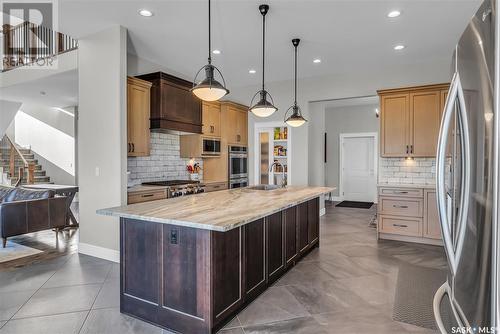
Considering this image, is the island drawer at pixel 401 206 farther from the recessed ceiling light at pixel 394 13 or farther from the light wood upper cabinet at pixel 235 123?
the light wood upper cabinet at pixel 235 123

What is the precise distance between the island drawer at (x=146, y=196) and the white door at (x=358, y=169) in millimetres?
6312

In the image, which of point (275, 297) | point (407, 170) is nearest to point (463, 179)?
point (275, 297)

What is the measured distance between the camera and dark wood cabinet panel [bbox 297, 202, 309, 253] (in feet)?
12.1

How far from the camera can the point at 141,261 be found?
2383 millimetres

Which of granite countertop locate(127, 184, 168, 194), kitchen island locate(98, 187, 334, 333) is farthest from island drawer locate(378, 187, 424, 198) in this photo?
granite countertop locate(127, 184, 168, 194)

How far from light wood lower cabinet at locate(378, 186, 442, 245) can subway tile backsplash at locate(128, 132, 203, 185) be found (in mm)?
3586

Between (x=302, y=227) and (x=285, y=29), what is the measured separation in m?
2.53

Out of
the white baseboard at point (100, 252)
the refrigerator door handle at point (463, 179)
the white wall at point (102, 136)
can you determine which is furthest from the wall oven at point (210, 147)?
the refrigerator door handle at point (463, 179)

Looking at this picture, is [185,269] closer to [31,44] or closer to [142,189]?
[142,189]

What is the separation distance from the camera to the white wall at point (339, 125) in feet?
28.6

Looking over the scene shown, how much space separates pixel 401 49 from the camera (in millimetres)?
4512

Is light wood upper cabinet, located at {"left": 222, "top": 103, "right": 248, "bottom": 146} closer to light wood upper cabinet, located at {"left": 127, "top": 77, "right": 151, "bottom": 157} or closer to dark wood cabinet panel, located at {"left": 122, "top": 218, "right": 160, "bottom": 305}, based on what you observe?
light wood upper cabinet, located at {"left": 127, "top": 77, "right": 151, "bottom": 157}

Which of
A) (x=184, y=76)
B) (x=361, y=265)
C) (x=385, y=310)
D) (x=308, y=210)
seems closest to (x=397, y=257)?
(x=361, y=265)

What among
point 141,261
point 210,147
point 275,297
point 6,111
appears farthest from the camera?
point 6,111
